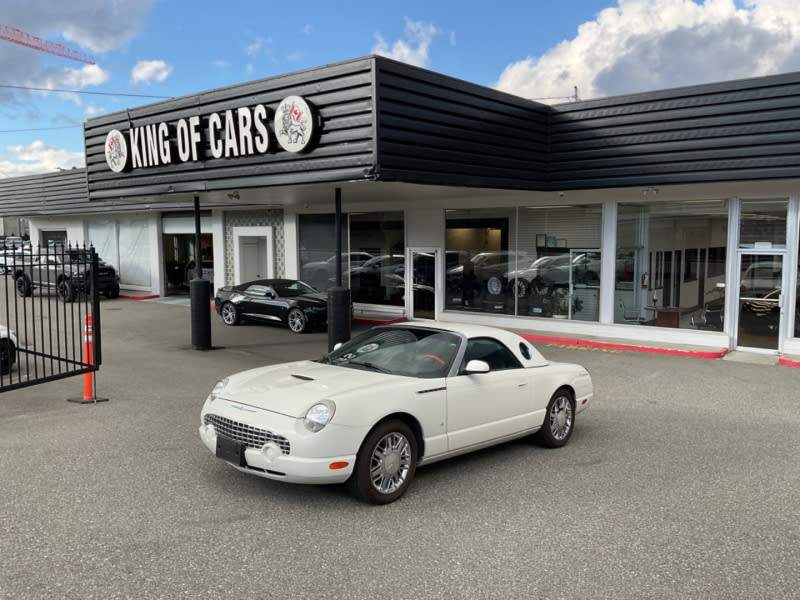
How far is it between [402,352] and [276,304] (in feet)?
35.4

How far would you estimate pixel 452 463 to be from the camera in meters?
6.77

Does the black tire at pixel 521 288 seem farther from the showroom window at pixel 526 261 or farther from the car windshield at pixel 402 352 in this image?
the car windshield at pixel 402 352

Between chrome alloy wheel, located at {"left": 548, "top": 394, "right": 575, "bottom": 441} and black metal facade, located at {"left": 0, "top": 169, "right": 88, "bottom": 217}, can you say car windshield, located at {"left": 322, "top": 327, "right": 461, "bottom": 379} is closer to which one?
chrome alloy wheel, located at {"left": 548, "top": 394, "right": 575, "bottom": 441}

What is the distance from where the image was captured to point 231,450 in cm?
553

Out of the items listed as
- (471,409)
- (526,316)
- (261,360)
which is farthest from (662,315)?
(471,409)

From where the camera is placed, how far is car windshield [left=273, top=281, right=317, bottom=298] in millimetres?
17250

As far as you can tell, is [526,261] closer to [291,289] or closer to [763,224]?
[763,224]

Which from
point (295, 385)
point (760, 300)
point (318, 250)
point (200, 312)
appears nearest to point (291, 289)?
point (318, 250)

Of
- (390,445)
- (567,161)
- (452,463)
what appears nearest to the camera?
(390,445)

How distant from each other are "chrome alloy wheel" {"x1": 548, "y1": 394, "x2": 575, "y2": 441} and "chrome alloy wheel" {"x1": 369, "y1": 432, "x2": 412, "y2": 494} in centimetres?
213

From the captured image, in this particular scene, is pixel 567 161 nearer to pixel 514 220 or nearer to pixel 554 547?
pixel 514 220

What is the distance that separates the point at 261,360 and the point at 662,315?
8.48 metres

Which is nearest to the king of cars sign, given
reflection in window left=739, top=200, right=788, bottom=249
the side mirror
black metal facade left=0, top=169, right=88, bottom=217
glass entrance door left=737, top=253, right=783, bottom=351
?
the side mirror

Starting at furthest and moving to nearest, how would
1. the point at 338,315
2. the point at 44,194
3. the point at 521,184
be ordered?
the point at 44,194 < the point at 521,184 < the point at 338,315
